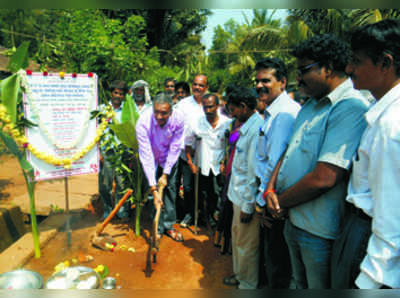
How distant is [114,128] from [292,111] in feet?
6.76

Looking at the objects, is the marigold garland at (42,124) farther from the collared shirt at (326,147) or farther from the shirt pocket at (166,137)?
the collared shirt at (326,147)

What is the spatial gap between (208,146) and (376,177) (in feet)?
8.82

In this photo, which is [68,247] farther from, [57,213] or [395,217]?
[395,217]

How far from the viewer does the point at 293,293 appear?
36 cm

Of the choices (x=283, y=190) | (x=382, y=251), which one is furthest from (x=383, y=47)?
(x=283, y=190)

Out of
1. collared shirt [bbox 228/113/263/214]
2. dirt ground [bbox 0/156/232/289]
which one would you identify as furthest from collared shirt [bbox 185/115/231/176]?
collared shirt [bbox 228/113/263/214]

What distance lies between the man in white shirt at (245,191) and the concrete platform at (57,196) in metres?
2.86

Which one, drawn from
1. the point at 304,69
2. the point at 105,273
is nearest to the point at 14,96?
the point at 105,273

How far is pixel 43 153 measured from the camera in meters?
2.74

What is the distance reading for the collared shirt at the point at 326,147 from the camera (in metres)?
1.34

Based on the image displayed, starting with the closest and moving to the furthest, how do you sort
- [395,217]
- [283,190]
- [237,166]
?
[395,217] < [283,190] < [237,166]

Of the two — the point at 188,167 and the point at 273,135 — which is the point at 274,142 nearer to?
the point at 273,135

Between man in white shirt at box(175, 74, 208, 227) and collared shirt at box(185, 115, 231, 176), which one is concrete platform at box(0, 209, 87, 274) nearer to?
man in white shirt at box(175, 74, 208, 227)

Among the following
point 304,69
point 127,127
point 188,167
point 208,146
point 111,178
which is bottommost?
point 111,178
